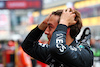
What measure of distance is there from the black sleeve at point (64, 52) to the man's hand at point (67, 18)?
2.1 inches


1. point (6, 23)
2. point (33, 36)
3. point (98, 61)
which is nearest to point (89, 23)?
point (6, 23)

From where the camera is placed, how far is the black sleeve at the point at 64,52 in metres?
2.01

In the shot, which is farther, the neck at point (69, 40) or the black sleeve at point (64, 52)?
the neck at point (69, 40)

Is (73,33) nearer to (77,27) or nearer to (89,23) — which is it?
(77,27)

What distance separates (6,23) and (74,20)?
3526cm

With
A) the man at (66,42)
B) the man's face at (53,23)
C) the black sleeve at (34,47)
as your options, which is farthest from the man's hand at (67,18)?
the black sleeve at (34,47)

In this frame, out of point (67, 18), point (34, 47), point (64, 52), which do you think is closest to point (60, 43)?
point (64, 52)

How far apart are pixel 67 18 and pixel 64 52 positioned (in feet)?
1.09

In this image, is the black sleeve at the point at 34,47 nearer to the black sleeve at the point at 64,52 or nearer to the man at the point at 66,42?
the man at the point at 66,42

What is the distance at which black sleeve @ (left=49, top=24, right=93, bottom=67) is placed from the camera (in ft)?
6.61

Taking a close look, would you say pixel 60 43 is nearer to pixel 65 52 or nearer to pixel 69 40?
pixel 65 52

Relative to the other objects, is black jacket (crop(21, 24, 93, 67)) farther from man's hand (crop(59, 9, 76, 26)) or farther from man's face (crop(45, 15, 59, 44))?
man's face (crop(45, 15, 59, 44))

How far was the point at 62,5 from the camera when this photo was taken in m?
59.1

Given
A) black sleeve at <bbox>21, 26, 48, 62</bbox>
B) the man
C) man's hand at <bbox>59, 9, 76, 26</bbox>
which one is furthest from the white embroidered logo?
black sleeve at <bbox>21, 26, 48, 62</bbox>
